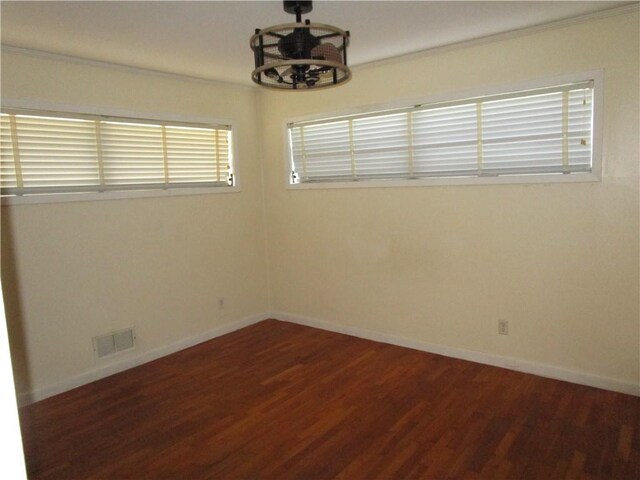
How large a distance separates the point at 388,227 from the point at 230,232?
5.26ft

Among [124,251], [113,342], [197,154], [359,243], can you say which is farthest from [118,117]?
[359,243]

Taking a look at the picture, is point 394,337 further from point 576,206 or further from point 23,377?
point 23,377

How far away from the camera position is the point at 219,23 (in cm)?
269

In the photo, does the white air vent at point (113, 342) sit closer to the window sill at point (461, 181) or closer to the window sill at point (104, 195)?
the window sill at point (104, 195)

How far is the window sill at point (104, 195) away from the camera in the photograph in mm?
3051

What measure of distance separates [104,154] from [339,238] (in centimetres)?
213

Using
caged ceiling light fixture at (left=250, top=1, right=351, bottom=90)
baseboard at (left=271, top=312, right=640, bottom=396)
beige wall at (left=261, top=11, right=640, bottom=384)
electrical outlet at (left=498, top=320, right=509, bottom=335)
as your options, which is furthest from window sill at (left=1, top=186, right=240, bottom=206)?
electrical outlet at (left=498, top=320, right=509, bottom=335)

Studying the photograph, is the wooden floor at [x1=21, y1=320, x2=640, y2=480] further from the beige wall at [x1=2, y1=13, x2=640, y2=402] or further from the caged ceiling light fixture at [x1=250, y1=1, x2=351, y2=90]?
the caged ceiling light fixture at [x1=250, y1=1, x2=351, y2=90]

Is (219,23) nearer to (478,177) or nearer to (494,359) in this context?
(478,177)

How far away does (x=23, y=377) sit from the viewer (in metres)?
3.10

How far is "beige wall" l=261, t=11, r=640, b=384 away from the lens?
287 centimetres

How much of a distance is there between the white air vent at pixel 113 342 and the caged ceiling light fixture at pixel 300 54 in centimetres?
251

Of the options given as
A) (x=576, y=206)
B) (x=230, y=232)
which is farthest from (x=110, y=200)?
Answer: (x=576, y=206)

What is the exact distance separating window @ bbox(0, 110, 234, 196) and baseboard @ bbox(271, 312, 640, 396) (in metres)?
1.82
